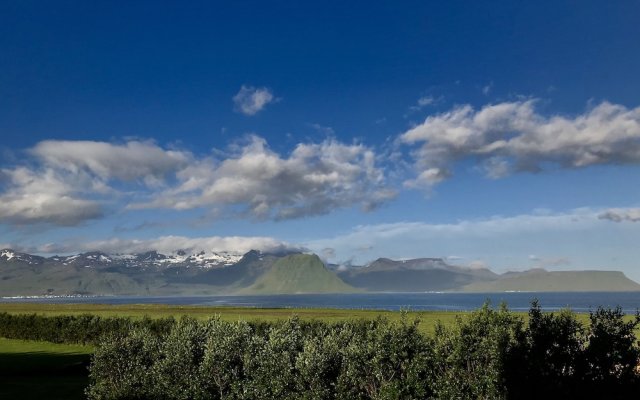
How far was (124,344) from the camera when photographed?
2642 centimetres

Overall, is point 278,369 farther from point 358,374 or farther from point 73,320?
point 73,320

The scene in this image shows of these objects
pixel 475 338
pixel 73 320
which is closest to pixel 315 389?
pixel 475 338

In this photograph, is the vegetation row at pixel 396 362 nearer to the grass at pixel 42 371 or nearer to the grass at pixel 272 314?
the grass at pixel 42 371

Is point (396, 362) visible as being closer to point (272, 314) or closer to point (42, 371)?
point (42, 371)

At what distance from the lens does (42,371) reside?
44.6 meters

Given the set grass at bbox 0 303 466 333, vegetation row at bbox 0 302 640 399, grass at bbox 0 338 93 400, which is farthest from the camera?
grass at bbox 0 303 466 333

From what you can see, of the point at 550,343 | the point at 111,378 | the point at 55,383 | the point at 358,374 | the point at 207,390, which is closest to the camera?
the point at 550,343

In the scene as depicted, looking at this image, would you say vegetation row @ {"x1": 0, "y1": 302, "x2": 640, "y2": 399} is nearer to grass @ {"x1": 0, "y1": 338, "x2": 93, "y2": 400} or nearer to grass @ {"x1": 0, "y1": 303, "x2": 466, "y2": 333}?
grass @ {"x1": 0, "y1": 338, "x2": 93, "y2": 400}

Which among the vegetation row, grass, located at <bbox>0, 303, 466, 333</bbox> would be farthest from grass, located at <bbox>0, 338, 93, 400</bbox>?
the vegetation row

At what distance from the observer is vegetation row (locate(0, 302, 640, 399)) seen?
1827cm

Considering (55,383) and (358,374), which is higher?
(358,374)

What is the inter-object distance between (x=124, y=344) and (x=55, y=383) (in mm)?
15745

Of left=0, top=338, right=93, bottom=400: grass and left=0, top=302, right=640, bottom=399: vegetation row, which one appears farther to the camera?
left=0, top=338, right=93, bottom=400: grass

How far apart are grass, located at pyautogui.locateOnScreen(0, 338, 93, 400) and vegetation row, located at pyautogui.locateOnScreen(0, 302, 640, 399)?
1018cm
